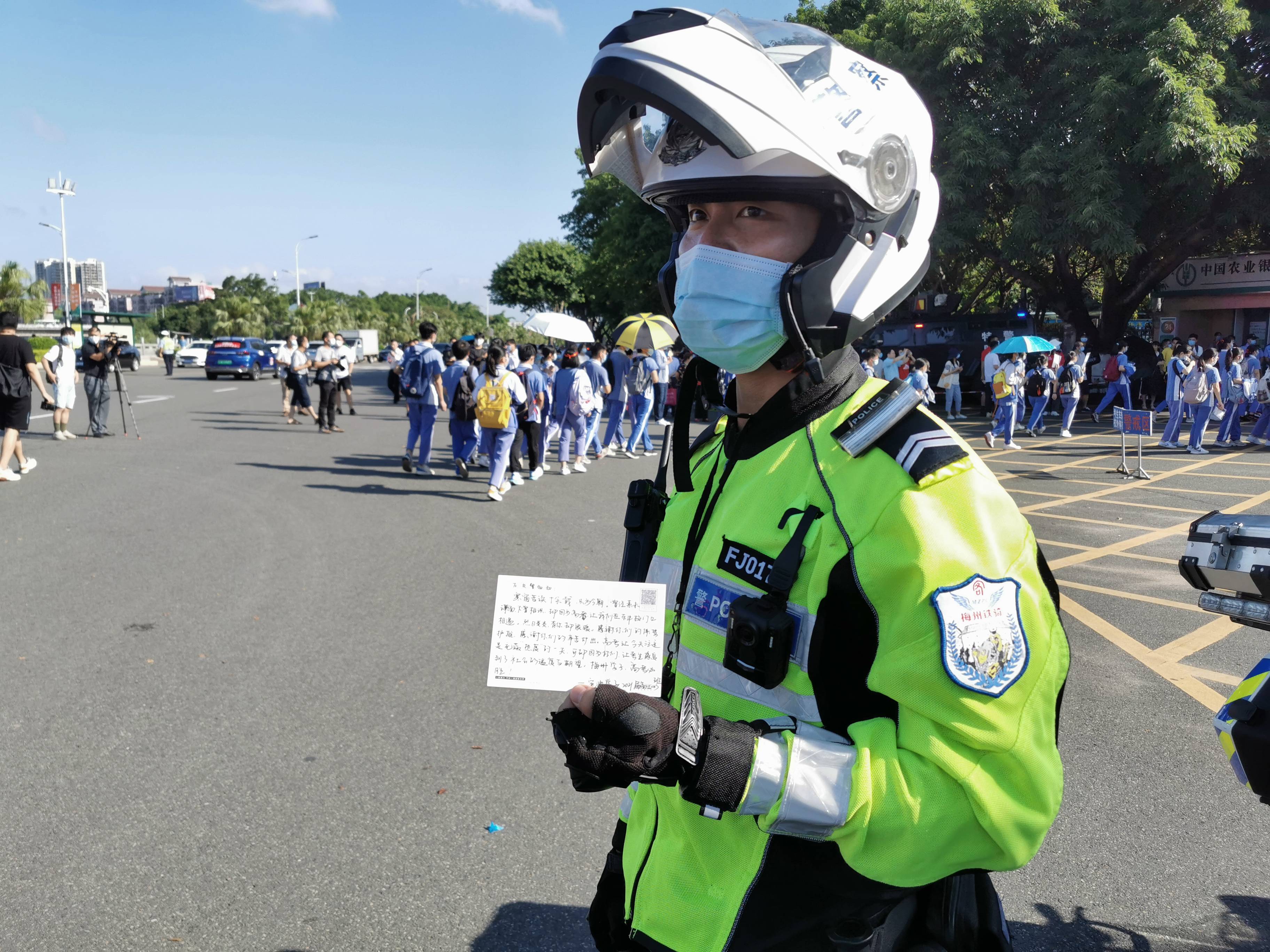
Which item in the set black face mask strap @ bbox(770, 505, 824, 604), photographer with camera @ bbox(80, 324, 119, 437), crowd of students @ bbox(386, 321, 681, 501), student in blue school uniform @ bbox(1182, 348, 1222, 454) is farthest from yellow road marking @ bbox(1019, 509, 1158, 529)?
photographer with camera @ bbox(80, 324, 119, 437)

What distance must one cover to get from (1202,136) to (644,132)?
20682mm

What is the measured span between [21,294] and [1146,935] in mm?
48501

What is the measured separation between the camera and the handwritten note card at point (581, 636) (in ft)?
4.30

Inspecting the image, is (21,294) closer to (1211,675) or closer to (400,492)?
(400,492)

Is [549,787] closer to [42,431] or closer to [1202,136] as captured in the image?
[42,431]

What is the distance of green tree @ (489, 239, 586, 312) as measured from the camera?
68.1 meters

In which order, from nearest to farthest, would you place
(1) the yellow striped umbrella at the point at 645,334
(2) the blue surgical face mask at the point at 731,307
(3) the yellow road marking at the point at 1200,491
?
(2) the blue surgical face mask at the point at 731,307, (3) the yellow road marking at the point at 1200,491, (1) the yellow striped umbrella at the point at 645,334

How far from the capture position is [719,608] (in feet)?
4.67

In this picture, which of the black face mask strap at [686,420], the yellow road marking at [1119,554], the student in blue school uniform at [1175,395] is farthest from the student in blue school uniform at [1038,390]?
the black face mask strap at [686,420]

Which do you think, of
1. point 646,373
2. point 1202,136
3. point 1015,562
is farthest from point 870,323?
point 1202,136

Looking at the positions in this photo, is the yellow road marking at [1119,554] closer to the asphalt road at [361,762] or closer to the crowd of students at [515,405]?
the asphalt road at [361,762]

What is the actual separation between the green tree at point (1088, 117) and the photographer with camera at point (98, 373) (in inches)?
637

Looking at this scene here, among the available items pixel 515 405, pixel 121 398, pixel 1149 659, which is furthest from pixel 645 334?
pixel 1149 659

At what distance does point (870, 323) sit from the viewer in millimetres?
1551
